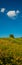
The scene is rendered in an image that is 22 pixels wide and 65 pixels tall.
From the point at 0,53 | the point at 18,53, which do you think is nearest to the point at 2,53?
the point at 0,53

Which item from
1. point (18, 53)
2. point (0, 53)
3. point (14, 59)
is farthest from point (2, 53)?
point (18, 53)

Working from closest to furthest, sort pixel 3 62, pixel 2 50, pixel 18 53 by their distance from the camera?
pixel 3 62 < pixel 2 50 < pixel 18 53

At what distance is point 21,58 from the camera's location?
16891 mm

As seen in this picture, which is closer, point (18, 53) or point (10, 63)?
point (10, 63)

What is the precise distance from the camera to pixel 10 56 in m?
16.0

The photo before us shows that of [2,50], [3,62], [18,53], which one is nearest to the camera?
[3,62]

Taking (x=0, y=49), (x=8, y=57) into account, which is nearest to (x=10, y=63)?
(x=8, y=57)

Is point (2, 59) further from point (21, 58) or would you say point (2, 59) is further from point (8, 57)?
point (21, 58)

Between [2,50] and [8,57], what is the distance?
1.03m

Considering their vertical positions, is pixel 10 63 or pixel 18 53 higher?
pixel 18 53

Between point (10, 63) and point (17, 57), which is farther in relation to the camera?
point (17, 57)

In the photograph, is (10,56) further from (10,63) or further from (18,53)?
(18,53)

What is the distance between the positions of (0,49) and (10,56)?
1060 mm

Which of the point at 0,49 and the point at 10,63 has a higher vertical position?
the point at 0,49
